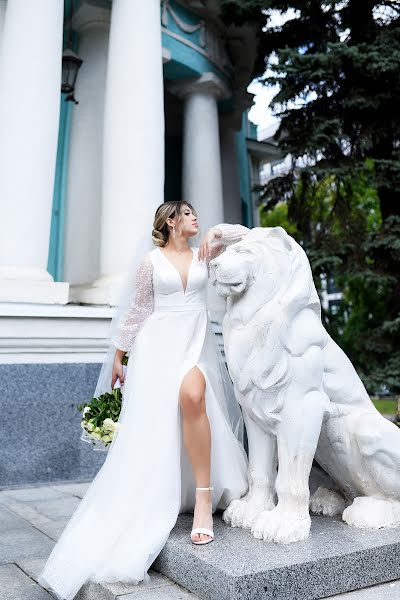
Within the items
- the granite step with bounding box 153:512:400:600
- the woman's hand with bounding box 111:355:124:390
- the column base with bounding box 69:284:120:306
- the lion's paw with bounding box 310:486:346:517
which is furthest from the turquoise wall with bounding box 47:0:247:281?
the granite step with bounding box 153:512:400:600

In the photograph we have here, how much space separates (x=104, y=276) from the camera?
6938 millimetres

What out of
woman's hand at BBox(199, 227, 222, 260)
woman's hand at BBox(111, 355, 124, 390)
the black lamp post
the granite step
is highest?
the black lamp post

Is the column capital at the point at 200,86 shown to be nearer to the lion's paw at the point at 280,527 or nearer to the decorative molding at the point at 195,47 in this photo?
the decorative molding at the point at 195,47

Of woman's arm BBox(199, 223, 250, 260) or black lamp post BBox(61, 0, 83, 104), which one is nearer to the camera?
woman's arm BBox(199, 223, 250, 260)

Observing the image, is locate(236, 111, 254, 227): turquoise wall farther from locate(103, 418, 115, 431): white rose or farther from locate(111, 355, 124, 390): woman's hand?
locate(103, 418, 115, 431): white rose

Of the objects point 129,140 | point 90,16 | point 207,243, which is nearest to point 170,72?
point 90,16

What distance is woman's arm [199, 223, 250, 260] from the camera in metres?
3.20

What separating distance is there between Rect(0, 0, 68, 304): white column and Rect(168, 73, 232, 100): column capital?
292cm

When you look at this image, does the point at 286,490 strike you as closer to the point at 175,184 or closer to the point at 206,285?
the point at 206,285

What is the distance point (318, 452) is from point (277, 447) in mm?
315

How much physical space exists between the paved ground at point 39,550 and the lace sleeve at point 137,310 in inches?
46.2

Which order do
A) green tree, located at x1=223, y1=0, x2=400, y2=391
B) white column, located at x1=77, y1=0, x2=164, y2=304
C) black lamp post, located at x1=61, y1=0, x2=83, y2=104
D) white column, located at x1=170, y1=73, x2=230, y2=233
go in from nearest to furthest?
white column, located at x1=77, y1=0, x2=164, y2=304
black lamp post, located at x1=61, y1=0, x2=83, y2=104
green tree, located at x1=223, y1=0, x2=400, y2=391
white column, located at x1=170, y1=73, x2=230, y2=233

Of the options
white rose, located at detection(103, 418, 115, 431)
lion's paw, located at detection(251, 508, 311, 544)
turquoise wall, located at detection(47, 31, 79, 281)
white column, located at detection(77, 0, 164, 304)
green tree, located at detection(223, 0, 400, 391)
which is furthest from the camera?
turquoise wall, located at detection(47, 31, 79, 281)

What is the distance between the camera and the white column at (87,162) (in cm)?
802
